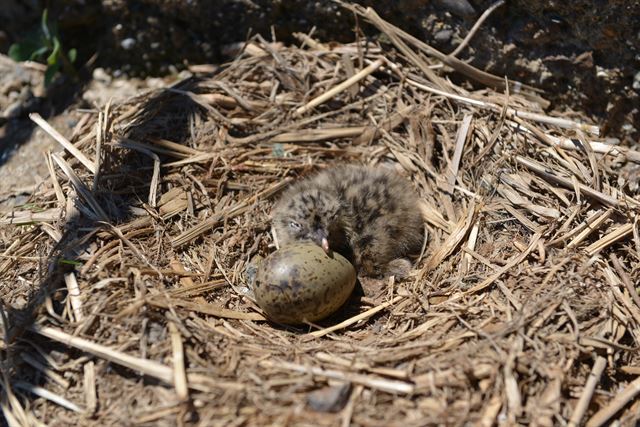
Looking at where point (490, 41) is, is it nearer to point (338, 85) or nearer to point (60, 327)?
point (338, 85)

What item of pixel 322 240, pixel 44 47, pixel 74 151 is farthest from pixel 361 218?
pixel 44 47

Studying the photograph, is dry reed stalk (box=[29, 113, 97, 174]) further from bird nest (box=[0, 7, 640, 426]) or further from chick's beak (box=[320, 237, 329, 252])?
chick's beak (box=[320, 237, 329, 252])

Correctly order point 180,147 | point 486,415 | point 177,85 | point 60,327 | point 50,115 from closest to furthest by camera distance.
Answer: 1. point 486,415
2. point 60,327
3. point 180,147
4. point 177,85
5. point 50,115

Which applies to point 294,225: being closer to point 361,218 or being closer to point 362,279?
point 361,218

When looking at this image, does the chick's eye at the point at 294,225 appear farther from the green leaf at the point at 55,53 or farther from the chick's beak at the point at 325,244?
the green leaf at the point at 55,53

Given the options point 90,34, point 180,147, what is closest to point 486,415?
point 180,147

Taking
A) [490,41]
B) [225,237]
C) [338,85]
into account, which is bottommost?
[225,237]
